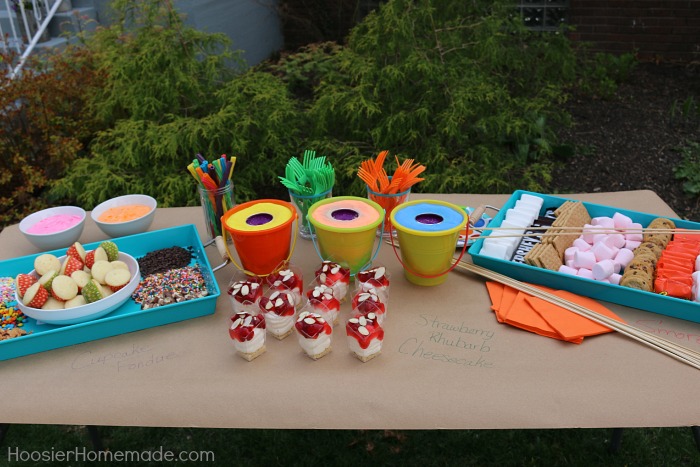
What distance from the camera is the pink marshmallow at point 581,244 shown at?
156 cm

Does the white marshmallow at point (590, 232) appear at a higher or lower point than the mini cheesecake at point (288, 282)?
→ lower

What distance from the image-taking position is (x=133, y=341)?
54.6 inches

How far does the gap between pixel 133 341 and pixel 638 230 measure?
141 cm

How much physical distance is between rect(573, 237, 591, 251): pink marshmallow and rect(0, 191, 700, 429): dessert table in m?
0.23

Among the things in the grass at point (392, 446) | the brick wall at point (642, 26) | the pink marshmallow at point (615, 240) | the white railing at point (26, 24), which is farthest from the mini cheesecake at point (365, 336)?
the brick wall at point (642, 26)

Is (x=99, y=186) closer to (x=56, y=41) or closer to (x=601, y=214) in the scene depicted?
(x=56, y=41)

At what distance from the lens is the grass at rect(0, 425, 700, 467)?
2121 mm

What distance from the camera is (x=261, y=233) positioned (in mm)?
1446

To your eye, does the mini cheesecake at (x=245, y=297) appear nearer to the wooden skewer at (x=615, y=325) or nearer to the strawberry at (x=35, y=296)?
the strawberry at (x=35, y=296)

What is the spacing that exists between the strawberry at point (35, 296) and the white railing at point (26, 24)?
3203mm

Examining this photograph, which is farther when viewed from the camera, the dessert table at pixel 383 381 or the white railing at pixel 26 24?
the white railing at pixel 26 24

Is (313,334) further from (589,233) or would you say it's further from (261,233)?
(589,233)

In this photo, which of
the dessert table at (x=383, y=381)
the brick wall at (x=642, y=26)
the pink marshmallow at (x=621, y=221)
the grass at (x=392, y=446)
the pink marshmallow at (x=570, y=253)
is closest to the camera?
the dessert table at (x=383, y=381)

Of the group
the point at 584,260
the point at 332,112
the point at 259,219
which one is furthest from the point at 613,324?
the point at 332,112
